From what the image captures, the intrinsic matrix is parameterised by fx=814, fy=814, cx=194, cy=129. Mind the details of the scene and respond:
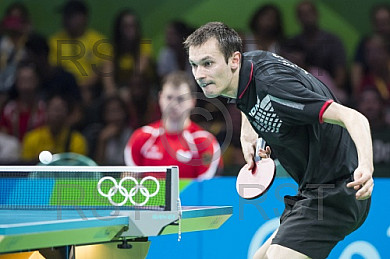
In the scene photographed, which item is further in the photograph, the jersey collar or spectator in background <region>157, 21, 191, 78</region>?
spectator in background <region>157, 21, 191, 78</region>

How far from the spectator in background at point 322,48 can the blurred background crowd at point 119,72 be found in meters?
0.01

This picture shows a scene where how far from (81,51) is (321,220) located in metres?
5.55

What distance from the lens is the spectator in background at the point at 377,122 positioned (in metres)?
7.05

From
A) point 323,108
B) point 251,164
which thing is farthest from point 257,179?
point 323,108

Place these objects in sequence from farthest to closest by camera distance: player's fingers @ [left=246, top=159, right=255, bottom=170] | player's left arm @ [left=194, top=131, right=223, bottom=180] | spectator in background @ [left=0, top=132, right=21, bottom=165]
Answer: spectator in background @ [left=0, top=132, right=21, bottom=165] → player's left arm @ [left=194, top=131, right=223, bottom=180] → player's fingers @ [left=246, top=159, right=255, bottom=170]

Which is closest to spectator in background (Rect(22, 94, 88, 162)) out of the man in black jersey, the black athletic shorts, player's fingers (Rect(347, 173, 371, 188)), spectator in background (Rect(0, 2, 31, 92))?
spectator in background (Rect(0, 2, 31, 92))

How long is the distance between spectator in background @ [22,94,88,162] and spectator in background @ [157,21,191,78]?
44.1 inches

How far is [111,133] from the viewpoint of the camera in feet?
27.2

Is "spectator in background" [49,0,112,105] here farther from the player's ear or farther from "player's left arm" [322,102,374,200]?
"player's left arm" [322,102,374,200]

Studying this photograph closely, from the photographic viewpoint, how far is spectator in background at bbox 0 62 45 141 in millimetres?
8680

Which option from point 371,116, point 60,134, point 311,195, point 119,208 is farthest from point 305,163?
point 60,134

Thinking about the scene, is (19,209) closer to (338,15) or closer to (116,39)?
(116,39)

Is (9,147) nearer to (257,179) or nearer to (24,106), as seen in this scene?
(24,106)

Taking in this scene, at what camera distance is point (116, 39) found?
8.91 m
